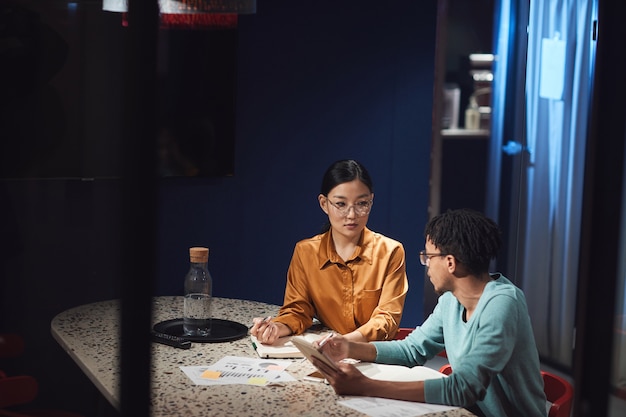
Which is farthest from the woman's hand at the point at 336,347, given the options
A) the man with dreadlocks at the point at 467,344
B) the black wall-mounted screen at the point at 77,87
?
the black wall-mounted screen at the point at 77,87

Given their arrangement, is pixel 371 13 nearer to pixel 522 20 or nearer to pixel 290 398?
pixel 522 20

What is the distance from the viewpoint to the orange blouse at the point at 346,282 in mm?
2816

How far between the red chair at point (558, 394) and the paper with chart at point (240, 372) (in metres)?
0.59

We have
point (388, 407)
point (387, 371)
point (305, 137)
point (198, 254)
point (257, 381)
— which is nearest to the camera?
point (388, 407)

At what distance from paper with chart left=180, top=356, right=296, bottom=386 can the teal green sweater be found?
0.32 m

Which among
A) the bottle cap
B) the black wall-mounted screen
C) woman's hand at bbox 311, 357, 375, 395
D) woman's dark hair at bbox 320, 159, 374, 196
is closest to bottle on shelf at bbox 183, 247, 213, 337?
the bottle cap

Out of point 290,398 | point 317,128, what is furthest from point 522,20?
point 290,398

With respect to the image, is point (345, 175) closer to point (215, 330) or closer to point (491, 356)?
point (215, 330)

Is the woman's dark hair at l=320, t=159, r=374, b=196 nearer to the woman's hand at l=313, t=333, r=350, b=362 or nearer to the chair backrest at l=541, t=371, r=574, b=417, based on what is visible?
the woman's hand at l=313, t=333, r=350, b=362

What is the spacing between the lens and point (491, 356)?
6.81 ft

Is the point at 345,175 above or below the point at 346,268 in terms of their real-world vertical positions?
above

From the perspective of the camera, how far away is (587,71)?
4.38m

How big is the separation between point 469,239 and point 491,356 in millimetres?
357

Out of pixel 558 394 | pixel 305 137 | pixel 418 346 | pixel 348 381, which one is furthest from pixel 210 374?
pixel 305 137
